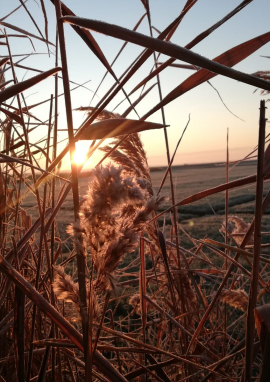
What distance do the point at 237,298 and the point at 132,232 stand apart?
628 millimetres

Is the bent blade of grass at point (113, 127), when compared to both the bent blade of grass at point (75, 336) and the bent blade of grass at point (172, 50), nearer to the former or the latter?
the bent blade of grass at point (172, 50)

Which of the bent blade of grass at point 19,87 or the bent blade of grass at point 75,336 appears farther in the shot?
the bent blade of grass at point 75,336

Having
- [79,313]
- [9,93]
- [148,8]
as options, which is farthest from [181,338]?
[148,8]

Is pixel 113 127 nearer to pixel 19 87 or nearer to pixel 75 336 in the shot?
pixel 19 87

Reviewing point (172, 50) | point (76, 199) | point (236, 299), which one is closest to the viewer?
point (172, 50)

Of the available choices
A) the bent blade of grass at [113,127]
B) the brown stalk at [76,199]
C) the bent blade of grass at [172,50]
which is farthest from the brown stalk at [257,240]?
the brown stalk at [76,199]

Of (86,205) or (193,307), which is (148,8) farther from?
(193,307)

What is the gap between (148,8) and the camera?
1078 millimetres

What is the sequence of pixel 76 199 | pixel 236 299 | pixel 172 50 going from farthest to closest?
pixel 236 299, pixel 76 199, pixel 172 50

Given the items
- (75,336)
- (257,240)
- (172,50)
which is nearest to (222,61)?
(172,50)

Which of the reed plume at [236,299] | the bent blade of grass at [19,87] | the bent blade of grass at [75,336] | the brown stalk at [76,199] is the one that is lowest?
the reed plume at [236,299]

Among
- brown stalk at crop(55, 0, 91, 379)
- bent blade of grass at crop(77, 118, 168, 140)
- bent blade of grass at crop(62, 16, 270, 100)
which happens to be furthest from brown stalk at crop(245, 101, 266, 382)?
brown stalk at crop(55, 0, 91, 379)

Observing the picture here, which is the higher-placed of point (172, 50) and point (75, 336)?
point (172, 50)

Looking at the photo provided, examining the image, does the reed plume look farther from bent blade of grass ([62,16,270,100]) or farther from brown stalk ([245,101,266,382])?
bent blade of grass ([62,16,270,100])
